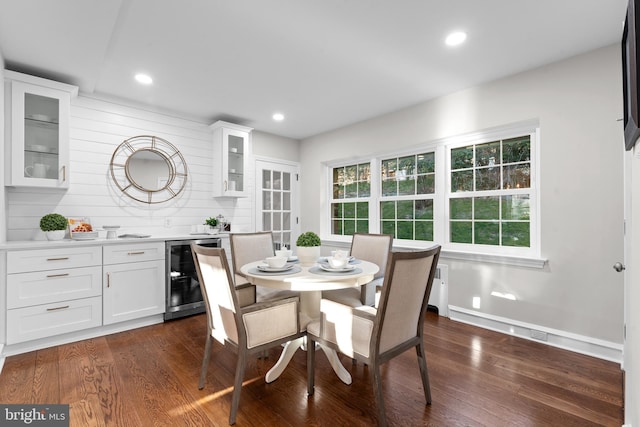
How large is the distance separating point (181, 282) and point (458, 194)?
3.30 metres

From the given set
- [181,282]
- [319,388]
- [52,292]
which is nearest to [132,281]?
[181,282]

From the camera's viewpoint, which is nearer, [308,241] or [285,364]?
[285,364]

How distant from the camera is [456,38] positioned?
2416mm

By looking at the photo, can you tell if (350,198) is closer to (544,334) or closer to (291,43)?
(291,43)

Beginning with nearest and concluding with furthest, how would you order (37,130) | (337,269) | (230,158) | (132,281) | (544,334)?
1. (337,269)
2. (544,334)
3. (37,130)
4. (132,281)
5. (230,158)

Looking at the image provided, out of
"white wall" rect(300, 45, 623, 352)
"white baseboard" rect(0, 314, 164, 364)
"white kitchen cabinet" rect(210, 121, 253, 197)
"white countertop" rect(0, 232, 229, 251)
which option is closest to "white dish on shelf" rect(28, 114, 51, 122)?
"white countertop" rect(0, 232, 229, 251)

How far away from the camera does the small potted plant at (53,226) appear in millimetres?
2906

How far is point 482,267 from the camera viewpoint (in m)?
3.28

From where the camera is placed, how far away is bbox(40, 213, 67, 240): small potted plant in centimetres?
291

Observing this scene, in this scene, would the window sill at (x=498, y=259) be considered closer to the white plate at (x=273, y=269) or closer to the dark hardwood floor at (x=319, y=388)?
the dark hardwood floor at (x=319, y=388)

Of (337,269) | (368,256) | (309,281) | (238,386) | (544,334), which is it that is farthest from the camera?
(368,256)

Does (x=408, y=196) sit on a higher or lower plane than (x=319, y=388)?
higher

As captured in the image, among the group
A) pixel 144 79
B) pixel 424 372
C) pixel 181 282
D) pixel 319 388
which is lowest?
pixel 319 388

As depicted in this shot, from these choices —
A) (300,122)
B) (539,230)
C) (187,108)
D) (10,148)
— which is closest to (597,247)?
(539,230)
